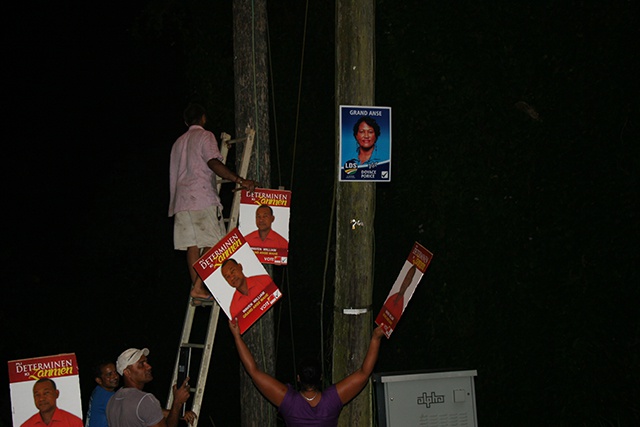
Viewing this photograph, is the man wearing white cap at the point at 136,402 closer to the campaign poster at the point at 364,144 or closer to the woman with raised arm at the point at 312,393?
the woman with raised arm at the point at 312,393

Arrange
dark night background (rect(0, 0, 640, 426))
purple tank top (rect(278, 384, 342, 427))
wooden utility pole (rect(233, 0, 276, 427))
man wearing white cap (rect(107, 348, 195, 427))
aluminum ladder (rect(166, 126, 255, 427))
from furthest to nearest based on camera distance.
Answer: wooden utility pole (rect(233, 0, 276, 427)), dark night background (rect(0, 0, 640, 426)), aluminum ladder (rect(166, 126, 255, 427)), man wearing white cap (rect(107, 348, 195, 427)), purple tank top (rect(278, 384, 342, 427))

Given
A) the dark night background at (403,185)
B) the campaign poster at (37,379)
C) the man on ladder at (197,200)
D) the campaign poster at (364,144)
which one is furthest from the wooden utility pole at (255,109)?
the campaign poster at (37,379)

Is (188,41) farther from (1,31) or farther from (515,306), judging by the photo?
(515,306)

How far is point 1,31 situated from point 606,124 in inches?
280

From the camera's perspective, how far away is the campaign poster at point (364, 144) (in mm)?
5109

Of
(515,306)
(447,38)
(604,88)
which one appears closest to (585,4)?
(604,88)

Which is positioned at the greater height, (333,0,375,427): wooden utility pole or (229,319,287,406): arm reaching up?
(333,0,375,427): wooden utility pole

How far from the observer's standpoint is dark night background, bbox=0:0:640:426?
6.23 meters

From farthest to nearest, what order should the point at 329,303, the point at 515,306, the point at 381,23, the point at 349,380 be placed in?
the point at 329,303
the point at 381,23
the point at 515,306
the point at 349,380

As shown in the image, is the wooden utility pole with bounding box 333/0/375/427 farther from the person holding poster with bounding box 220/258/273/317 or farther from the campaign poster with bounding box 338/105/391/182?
the person holding poster with bounding box 220/258/273/317

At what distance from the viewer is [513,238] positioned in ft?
22.1

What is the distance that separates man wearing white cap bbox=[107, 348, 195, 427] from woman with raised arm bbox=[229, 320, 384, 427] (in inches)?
23.6

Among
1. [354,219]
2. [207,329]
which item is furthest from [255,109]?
[354,219]

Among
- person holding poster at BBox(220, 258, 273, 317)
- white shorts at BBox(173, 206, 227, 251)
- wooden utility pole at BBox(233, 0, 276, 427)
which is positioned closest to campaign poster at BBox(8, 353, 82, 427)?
person holding poster at BBox(220, 258, 273, 317)
